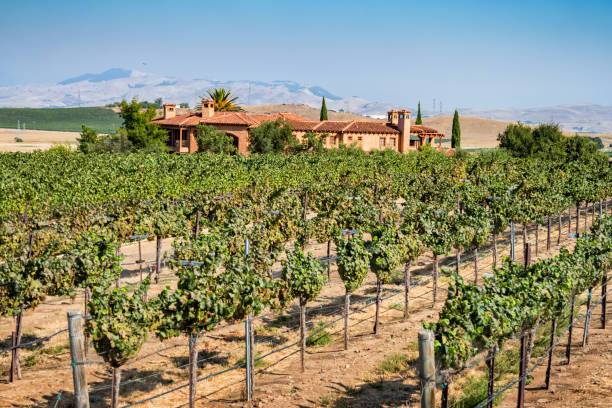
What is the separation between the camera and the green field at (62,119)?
14438 centimetres

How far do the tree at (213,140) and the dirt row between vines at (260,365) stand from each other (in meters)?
42.0

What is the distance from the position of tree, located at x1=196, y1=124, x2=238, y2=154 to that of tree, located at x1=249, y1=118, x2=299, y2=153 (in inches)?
95.9

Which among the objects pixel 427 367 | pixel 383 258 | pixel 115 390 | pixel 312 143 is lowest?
pixel 115 390

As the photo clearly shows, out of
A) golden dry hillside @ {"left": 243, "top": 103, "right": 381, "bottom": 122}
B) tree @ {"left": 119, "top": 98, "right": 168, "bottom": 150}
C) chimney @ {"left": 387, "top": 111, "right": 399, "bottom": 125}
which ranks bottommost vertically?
tree @ {"left": 119, "top": 98, "right": 168, "bottom": 150}

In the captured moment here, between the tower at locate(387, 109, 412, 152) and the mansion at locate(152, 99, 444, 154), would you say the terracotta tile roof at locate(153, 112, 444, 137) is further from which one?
the tower at locate(387, 109, 412, 152)

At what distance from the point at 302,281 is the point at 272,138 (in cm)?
4772

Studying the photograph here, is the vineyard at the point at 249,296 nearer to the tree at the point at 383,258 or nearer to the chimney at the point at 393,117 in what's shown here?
the tree at the point at 383,258

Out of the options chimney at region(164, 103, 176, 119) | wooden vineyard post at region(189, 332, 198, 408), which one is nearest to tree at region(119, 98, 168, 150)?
chimney at region(164, 103, 176, 119)

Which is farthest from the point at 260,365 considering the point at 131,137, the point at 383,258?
the point at 131,137

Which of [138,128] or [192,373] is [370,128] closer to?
[138,128]

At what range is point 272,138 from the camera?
192 feet

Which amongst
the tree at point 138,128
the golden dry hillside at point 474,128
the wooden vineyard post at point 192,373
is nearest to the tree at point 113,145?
the tree at point 138,128

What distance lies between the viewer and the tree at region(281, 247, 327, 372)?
1179cm

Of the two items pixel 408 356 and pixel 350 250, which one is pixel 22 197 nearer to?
pixel 350 250
